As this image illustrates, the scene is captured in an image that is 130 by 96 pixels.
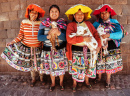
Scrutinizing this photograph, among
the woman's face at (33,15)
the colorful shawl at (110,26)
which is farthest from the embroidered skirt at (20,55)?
the colorful shawl at (110,26)

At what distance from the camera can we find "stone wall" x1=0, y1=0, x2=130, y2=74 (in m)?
3.01

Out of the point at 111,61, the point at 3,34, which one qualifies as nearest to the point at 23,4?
the point at 3,34

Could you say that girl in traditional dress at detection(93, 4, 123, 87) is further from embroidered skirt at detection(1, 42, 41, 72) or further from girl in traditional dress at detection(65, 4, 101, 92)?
embroidered skirt at detection(1, 42, 41, 72)

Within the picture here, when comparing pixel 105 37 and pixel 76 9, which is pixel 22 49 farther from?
pixel 105 37

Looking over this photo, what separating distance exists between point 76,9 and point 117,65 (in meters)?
1.72

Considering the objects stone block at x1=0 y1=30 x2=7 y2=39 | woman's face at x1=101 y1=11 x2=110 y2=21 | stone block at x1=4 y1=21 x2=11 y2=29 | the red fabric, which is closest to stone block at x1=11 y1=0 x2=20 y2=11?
stone block at x1=4 y1=21 x2=11 y2=29

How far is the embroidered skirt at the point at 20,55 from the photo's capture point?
2648 millimetres

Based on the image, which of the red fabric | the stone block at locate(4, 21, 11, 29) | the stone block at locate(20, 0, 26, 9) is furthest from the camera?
the stone block at locate(4, 21, 11, 29)

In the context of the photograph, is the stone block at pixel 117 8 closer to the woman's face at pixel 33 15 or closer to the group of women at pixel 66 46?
the group of women at pixel 66 46

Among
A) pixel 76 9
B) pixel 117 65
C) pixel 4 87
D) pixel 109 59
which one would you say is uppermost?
pixel 76 9

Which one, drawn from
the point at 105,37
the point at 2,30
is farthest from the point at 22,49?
the point at 105,37

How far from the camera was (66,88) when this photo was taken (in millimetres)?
2721

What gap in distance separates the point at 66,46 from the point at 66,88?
1.15 metres

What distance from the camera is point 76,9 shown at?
2150 mm
